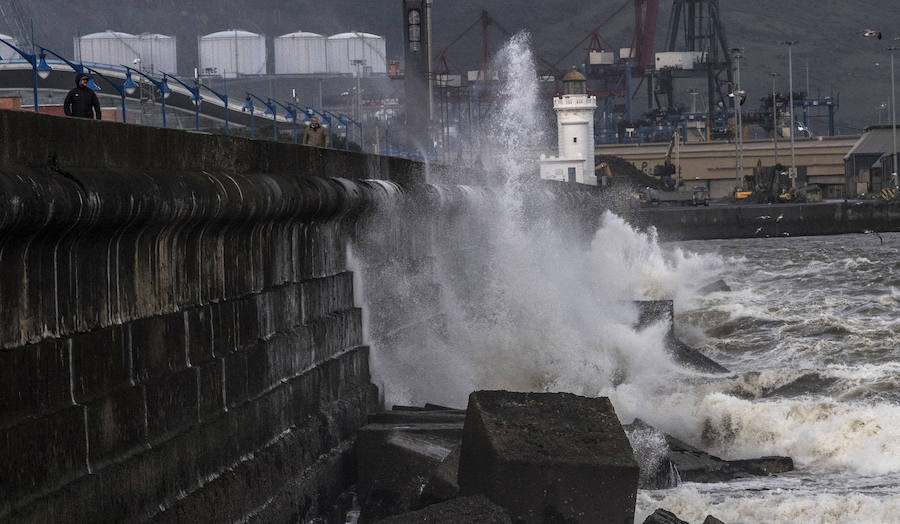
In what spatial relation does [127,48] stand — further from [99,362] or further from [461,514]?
[99,362]

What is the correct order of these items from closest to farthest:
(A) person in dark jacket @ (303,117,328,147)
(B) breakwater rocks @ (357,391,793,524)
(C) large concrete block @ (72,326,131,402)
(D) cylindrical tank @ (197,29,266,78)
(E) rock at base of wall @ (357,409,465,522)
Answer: (C) large concrete block @ (72,326,131,402), (B) breakwater rocks @ (357,391,793,524), (E) rock at base of wall @ (357,409,465,522), (A) person in dark jacket @ (303,117,328,147), (D) cylindrical tank @ (197,29,266,78)

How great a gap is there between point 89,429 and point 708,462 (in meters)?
6.78

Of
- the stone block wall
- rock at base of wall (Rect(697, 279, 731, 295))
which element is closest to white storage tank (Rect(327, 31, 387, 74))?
rock at base of wall (Rect(697, 279, 731, 295))

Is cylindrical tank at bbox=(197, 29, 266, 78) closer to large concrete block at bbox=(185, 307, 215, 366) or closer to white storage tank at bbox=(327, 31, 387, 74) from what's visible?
white storage tank at bbox=(327, 31, 387, 74)

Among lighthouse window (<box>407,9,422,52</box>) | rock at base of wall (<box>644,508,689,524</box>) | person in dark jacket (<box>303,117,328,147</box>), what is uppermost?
lighthouse window (<box>407,9,422,52</box>)

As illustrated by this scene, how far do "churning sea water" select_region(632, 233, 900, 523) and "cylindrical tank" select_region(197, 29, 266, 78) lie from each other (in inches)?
4503

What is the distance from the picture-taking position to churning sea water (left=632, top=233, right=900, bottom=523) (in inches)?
410

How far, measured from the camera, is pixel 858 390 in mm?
16344

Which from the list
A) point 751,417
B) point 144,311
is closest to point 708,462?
point 751,417

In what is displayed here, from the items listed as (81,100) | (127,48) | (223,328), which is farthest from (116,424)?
(127,48)

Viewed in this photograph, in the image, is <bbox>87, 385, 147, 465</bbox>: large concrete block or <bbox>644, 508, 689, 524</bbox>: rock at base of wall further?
<bbox>644, 508, 689, 524</bbox>: rock at base of wall

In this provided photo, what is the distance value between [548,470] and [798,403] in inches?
277

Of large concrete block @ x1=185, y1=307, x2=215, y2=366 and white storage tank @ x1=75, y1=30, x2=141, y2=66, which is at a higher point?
white storage tank @ x1=75, y1=30, x2=141, y2=66

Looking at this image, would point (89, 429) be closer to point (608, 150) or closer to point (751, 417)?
point (751, 417)
